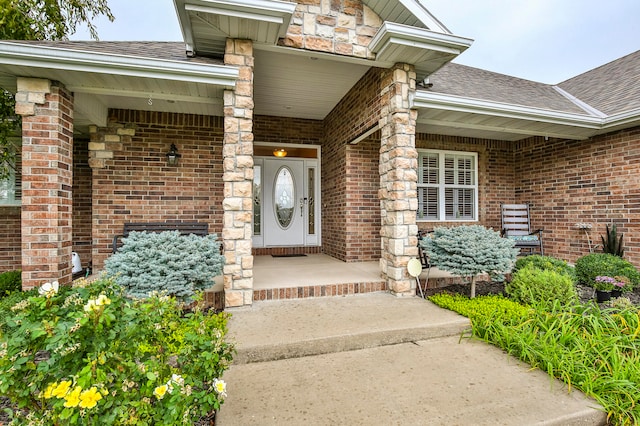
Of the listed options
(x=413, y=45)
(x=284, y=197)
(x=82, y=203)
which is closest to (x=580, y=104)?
(x=413, y=45)

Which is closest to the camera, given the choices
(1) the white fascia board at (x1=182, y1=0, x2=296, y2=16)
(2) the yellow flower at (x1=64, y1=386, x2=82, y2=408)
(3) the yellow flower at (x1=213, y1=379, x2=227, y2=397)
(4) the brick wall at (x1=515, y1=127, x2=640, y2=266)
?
(2) the yellow flower at (x1=64, y1=386, x2=82, y2=408)

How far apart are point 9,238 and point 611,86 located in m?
11.6

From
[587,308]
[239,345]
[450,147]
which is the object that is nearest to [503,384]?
[587,308]

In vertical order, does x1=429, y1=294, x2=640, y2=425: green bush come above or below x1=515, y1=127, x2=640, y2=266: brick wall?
below

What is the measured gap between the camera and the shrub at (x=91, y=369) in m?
1.10

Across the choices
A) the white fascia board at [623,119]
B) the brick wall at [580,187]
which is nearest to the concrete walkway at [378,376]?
the brick wall at [580,187]

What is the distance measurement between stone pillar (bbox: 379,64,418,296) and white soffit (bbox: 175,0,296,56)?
160cm

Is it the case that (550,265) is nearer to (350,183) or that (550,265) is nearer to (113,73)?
(350,183)

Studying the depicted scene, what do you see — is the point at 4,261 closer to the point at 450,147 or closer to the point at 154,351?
the point at 154,351

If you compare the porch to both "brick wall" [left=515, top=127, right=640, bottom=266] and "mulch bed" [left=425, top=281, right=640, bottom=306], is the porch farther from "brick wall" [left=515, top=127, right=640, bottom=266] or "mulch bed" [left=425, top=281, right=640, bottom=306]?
"brick wall" [left=515, top=127, right=640, bottom=266]

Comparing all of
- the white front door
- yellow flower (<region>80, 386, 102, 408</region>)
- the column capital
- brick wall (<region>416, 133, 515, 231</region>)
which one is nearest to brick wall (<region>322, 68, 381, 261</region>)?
the white front door

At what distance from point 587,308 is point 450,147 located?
4.28m

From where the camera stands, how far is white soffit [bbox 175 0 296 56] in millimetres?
2965

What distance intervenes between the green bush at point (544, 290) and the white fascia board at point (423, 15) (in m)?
3.18
